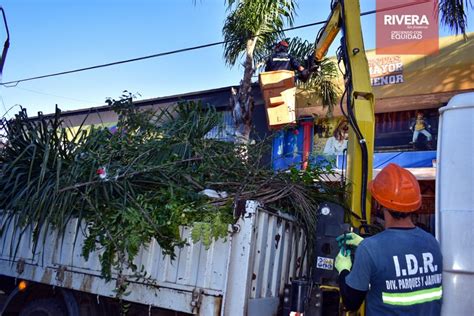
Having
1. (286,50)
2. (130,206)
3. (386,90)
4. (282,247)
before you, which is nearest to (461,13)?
(386,90)

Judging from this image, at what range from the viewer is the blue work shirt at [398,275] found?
2.48m

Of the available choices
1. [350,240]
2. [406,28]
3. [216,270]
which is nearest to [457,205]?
[350,240]

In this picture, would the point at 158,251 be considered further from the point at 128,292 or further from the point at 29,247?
the point at 29,247

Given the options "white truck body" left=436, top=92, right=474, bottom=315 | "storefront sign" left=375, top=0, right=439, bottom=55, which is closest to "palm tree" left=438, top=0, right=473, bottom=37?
"storefront sign" left=375, top=0, right=439, bottom=55

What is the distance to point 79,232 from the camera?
3.99m

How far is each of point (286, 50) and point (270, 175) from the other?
6.10 metres

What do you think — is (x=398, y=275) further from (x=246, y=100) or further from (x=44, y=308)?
(x=246, y=100)

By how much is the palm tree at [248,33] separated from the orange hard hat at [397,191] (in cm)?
742

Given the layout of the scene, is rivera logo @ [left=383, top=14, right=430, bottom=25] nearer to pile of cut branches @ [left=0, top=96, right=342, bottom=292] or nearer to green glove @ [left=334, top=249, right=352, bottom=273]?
pile of cut branches @ [left=0, top=96, right=342, bottom=292]

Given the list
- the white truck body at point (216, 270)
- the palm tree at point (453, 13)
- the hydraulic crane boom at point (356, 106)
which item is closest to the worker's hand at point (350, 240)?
the white truck body at point (216, 270)

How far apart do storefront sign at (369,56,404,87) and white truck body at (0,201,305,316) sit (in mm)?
7575

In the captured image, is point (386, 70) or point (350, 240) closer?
point (350, 240)

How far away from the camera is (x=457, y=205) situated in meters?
2.64

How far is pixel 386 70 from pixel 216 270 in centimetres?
869
